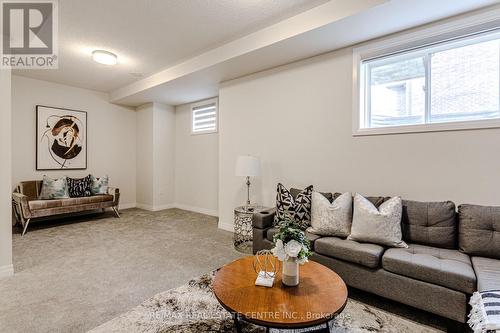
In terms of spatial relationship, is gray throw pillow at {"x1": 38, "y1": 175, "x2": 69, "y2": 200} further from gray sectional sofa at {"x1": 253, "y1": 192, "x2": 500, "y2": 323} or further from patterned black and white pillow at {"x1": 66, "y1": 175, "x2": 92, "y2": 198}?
gray sectional sofa at {"x1": 253, "y1": 192, "x2": 500, "y2": 323}

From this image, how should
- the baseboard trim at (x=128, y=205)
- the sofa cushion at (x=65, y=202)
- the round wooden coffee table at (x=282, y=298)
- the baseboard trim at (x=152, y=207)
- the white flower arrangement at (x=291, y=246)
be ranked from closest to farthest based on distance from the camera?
the round wooden coffee table at (x=282, y=298), the white flower arrangement at (x=291, y=246), the sofa cushion at (x=65, y=202), the baseboard trim at (x=152, y=207), the baseboard trim at (x=128, y=205)

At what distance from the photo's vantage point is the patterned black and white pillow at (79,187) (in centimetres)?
487

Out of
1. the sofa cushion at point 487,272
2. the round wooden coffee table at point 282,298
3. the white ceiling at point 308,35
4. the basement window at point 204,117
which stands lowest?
the round wooden coffee table at point 282,298

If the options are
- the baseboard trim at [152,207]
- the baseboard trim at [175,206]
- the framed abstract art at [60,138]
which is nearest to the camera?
the framed abstract art at [60,138]

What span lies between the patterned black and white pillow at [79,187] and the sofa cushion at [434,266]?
536cm

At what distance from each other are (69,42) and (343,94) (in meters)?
3.73

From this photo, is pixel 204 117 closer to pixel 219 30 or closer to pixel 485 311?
pixel 219 30

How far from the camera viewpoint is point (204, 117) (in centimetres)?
566

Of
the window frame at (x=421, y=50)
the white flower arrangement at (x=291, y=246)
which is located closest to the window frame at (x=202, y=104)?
the window frame at (x=421, y=50)

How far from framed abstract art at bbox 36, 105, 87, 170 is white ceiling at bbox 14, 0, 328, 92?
4.41 feet

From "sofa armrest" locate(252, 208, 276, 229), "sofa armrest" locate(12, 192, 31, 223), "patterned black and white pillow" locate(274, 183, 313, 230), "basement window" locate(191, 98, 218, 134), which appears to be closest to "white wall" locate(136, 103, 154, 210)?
"basement window" locate(191, 98, 218, 134)

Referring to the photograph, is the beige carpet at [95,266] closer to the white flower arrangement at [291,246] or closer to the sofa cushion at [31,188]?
the sofa cushion at [31,188]

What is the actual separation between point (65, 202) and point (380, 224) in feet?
16.5

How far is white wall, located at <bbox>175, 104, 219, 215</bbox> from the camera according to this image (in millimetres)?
5391
